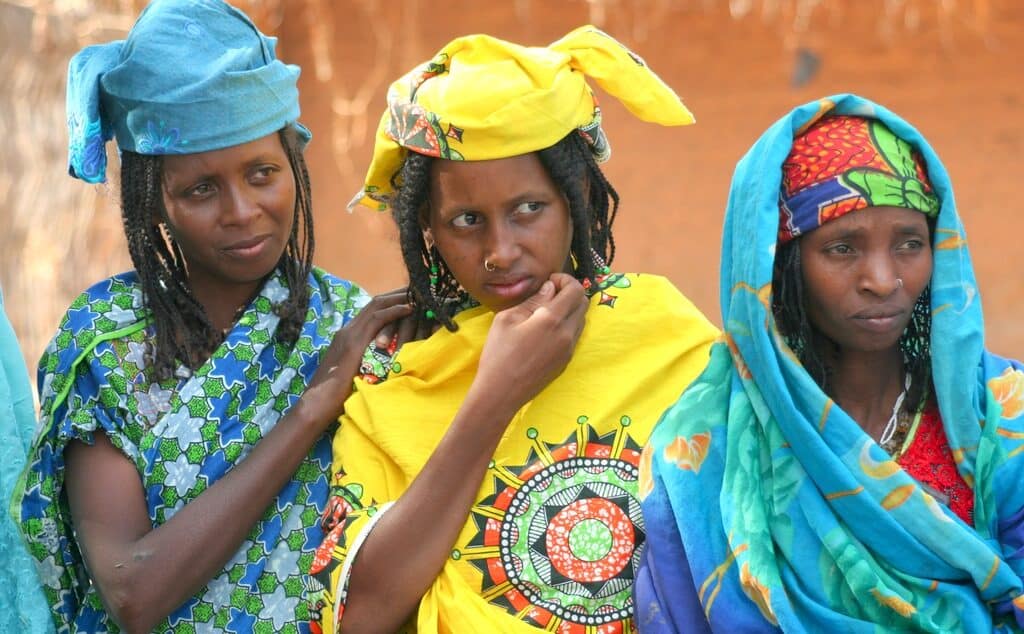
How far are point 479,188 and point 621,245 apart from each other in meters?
5.05

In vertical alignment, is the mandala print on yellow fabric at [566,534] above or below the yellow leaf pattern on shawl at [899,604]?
below

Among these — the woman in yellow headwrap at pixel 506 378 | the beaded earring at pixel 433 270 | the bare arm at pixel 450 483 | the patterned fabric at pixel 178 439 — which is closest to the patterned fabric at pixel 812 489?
the woman in yellow headwrap at pixel 506 378

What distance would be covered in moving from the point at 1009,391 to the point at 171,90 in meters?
1.87

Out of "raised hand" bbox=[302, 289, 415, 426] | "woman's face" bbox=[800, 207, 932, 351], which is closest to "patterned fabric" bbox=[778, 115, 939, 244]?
"woman's face" bbox=[800, 207, 932, 351]

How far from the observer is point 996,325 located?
25.1 ft

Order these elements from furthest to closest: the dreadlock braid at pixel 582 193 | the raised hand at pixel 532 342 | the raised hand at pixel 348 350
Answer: the raised hand at pixel 348 350, the dreadlock braid at pixel 582 193, the raised hand at pixel 532 342

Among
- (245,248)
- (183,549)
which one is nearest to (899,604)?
(183,549)

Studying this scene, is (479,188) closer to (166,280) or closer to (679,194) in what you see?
(166,280)

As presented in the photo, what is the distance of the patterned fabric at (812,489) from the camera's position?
2502 millimetres

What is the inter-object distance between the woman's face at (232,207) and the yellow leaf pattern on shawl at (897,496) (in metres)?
1.47

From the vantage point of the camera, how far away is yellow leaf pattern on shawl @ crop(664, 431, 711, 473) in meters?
2.69

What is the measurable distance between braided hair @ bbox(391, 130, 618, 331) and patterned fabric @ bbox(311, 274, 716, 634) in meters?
0.08

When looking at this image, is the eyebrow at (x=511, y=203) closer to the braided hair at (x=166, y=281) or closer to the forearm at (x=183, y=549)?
the braided hair at (x=166, y=281)

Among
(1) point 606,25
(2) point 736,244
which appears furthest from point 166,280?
(1) point 606,25
